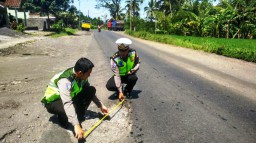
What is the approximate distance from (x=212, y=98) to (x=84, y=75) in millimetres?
4238

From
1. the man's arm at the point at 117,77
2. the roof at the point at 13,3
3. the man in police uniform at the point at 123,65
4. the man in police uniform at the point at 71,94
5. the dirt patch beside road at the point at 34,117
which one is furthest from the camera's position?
the roof at the point at 13,3

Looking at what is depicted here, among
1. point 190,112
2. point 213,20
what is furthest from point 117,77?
point 213,20

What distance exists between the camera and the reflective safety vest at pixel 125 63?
653cm

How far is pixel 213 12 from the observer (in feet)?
117

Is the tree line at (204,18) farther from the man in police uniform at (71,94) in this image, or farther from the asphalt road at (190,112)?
the man in police uniform at (71,94)

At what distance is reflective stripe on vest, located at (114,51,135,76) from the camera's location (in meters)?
6.57

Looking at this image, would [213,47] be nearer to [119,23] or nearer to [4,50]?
[4,50]

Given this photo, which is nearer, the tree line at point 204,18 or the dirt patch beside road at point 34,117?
the dirt patch beside road at point 34,117

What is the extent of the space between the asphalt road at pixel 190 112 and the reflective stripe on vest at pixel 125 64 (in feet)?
2.60

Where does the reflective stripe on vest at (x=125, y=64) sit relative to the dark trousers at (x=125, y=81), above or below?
above

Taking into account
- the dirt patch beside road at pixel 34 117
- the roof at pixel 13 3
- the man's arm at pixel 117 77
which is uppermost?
the roof at pixel 13 3

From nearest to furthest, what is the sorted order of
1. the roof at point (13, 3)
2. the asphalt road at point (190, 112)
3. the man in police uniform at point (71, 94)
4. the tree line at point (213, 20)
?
1. the man in police uniform at point (71, 94)
2. the asphalt road at point (190, 112)
3. the tree line at point (213, 20)
4. the roof at point (13, 3)

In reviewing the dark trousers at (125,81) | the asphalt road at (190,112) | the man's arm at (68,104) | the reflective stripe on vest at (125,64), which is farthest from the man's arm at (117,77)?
the man's arm at (68,104)

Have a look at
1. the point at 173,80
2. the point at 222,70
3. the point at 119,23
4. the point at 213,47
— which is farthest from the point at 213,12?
the point at 119,23
